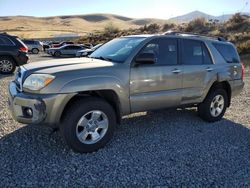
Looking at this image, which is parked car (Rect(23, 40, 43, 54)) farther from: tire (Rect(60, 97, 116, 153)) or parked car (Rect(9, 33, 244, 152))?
tire (Rect(60, 97, 116, 153))

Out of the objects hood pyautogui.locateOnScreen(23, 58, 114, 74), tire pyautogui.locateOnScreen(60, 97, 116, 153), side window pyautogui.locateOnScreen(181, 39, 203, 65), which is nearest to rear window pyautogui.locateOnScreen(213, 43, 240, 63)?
side window pyautogui.locateOnScreen(181, 39, 203, 65)

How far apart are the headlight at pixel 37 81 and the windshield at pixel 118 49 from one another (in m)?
1.25

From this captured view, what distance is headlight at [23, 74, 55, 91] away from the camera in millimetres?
4695

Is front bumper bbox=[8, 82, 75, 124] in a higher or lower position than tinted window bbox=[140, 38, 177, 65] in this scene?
lower

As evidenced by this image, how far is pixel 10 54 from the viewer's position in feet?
45.6

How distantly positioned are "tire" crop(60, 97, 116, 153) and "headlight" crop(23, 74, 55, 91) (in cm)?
51

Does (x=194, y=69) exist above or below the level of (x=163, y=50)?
below

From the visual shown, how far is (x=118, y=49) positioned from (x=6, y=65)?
9.29m

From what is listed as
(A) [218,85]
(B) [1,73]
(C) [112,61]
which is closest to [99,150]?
(C) [112,61]

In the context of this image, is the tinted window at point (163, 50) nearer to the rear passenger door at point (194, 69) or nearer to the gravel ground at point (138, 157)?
the rear passenger door at point (194, 69)

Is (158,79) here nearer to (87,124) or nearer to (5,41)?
(87,124)

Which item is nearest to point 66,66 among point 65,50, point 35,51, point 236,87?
point 236,87

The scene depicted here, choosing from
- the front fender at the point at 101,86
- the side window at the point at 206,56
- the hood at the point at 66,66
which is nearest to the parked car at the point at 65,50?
the side window at the point at 206,56

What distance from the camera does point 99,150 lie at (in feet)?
17.0
